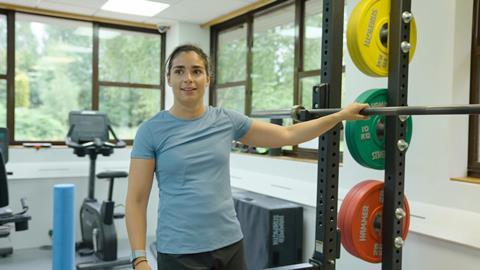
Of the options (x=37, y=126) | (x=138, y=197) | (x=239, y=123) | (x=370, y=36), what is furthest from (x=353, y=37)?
(x=37, y=126)

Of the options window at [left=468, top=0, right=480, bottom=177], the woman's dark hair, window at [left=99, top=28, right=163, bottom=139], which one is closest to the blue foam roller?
the woman's dark hair

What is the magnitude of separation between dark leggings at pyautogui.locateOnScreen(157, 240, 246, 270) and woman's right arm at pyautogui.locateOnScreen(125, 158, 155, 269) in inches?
3.4

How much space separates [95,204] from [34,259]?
84 cm

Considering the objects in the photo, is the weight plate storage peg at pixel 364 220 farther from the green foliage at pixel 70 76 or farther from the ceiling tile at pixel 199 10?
the green foliage at pixel 70 76

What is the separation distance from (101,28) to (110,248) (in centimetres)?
276

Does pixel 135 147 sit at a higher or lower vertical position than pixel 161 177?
higher

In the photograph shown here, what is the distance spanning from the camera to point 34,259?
14.6 feet

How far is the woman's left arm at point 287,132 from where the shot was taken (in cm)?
166

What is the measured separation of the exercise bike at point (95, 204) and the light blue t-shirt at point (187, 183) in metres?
2.83

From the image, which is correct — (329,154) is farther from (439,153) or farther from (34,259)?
(34,259)

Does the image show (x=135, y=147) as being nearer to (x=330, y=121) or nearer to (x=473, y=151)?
(x=330, y=121)

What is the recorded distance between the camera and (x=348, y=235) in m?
1.72

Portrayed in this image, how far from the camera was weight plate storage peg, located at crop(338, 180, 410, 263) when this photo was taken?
172cm

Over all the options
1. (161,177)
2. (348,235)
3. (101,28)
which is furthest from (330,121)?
(101,28)
